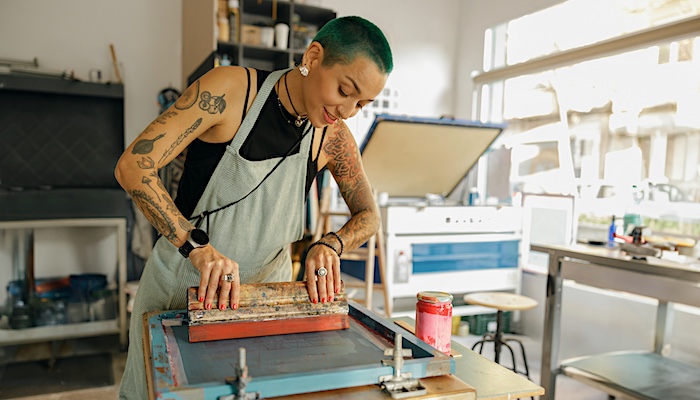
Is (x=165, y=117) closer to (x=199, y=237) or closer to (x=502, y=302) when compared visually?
(x=199, y=237)

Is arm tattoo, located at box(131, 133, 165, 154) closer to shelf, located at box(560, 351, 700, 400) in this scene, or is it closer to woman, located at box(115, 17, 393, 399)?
woman, located at box(115, 17, 393, 399)

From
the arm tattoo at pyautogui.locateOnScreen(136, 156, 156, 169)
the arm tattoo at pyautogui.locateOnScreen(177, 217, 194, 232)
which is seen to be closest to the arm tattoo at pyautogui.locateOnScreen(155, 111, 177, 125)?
the arm tattoo at pyautogui.locateOnScreen(136, 156, 156, 169)

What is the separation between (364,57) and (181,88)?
3175 mm

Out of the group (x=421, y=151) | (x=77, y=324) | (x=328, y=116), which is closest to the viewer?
(x=328, y=116)

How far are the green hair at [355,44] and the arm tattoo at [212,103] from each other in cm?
29

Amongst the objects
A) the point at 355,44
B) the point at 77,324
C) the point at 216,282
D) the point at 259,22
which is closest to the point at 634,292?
the point at 355,44

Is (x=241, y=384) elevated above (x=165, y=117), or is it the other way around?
(x=165, y=117)

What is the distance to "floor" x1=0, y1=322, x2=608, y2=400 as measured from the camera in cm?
284

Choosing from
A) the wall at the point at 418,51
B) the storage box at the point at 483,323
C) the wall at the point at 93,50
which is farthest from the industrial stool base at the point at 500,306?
the wall at the point at 93,50

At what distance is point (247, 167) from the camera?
1.35 m

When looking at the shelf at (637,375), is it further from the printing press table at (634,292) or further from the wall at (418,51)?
the wall at (418,51)

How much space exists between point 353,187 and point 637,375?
2.06 metres

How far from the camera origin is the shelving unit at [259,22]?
350 centimetres

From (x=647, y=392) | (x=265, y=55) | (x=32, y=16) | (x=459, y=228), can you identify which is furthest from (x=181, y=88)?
(x=647, y=392)
